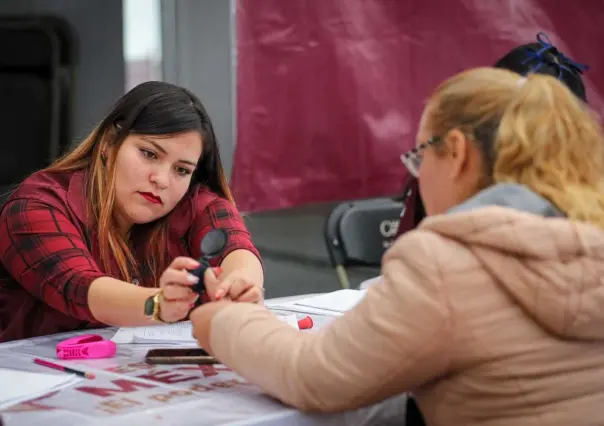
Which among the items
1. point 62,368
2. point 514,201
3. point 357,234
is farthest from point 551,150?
point 357,234

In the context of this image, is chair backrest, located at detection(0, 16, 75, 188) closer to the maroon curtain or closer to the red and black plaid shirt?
the maroon curtain

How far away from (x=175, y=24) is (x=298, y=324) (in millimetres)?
1461

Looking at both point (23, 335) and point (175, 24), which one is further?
point (175, 24)

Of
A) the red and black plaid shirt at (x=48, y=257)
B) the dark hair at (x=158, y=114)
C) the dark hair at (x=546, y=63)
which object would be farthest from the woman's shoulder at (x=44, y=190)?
the dark hair at (x=546, y=63)

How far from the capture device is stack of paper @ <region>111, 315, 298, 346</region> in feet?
4.73

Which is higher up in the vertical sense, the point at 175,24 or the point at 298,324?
the point at 175,24

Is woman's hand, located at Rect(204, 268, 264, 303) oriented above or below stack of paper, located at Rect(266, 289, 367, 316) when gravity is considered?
above

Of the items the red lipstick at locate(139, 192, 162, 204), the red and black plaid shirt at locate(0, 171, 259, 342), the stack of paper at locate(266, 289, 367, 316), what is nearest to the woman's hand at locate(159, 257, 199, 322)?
the red and black plaid shirt at locate(0, 171, 259, 342)

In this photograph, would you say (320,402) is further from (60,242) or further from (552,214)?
(60,242)

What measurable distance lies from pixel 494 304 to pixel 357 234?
1.47 metres

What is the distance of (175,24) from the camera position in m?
2.71

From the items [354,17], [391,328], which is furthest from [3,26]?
[391,328]

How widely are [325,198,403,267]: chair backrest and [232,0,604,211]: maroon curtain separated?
1.38ft

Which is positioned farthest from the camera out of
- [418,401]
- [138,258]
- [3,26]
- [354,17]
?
[354,17]
